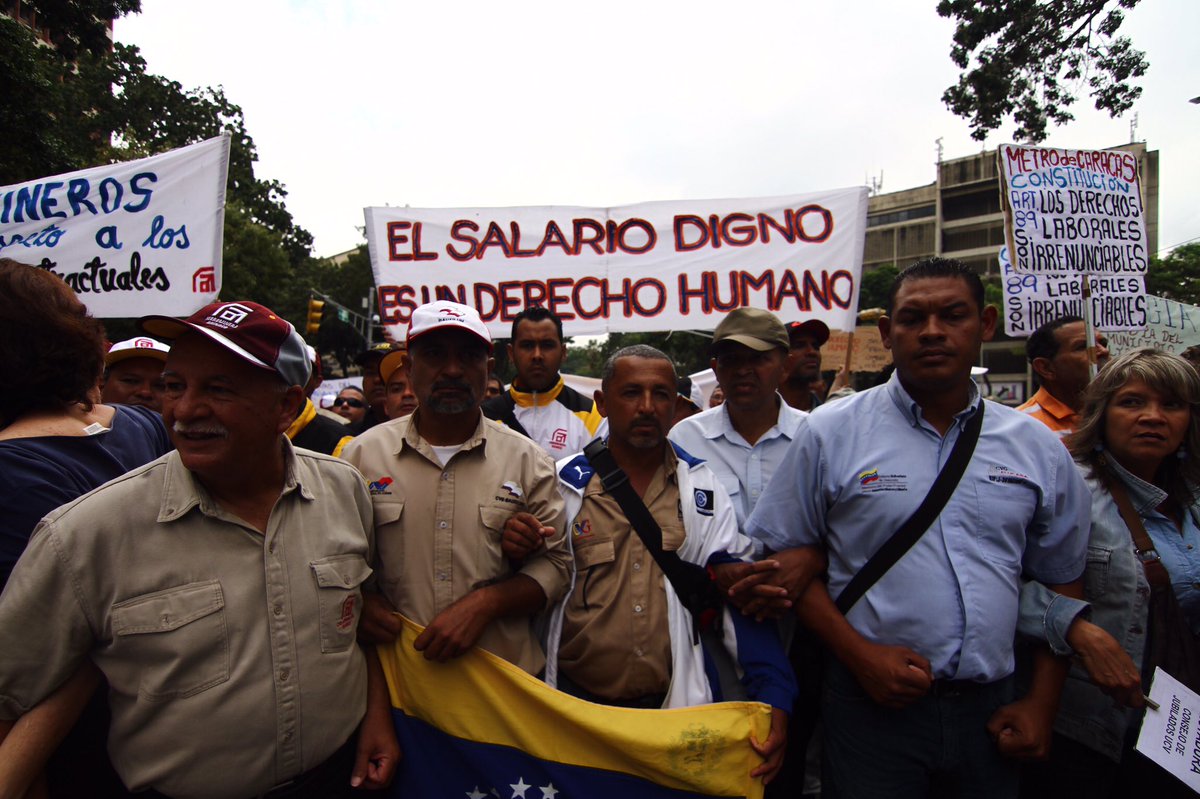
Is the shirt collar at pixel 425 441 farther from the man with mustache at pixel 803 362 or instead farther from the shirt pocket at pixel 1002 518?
the man with mustache at pixel 803 362

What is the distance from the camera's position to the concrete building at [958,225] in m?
52.5

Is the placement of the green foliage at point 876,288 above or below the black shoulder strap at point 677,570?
above

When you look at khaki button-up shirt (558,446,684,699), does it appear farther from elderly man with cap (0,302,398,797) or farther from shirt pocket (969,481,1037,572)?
shirt pocket (969,481,1037,572)

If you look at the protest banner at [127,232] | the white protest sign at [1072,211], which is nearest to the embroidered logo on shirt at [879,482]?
the white protest sign at [1072,211]

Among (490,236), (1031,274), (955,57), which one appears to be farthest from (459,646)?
(955,57)

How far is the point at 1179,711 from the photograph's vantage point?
2.14 meters

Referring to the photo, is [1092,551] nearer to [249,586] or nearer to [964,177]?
[249,586]

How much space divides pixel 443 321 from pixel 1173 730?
2613mm

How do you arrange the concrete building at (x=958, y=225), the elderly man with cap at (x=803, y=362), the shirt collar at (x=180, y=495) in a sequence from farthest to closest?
1. the concrete building at (x=958, y=225)
2. the elderly man with cap at (x=803, y=362)
3. the shirt collar at (x=180, y=495)

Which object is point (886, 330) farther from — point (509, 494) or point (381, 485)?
point (381, 485)

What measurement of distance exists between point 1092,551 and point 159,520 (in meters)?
2.83

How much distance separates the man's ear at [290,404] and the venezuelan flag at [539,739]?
707 mm

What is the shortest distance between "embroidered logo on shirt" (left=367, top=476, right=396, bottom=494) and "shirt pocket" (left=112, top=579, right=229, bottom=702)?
2.01 ft

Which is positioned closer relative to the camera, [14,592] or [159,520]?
[14,592]
